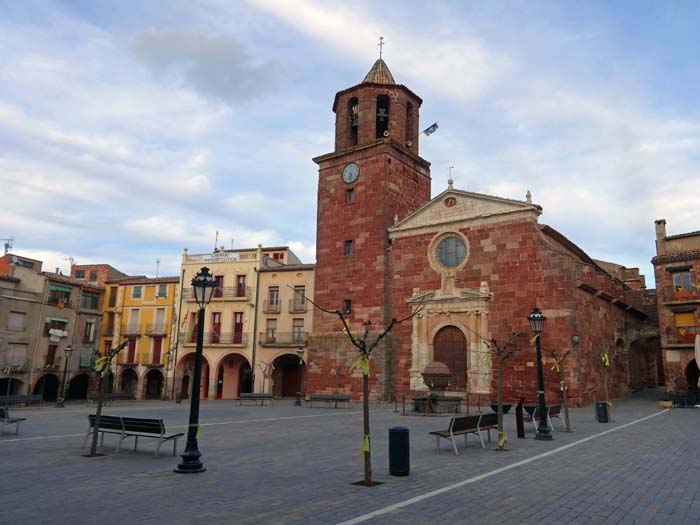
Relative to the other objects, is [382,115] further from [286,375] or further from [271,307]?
→ [286,375]

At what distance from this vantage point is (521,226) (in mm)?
24359

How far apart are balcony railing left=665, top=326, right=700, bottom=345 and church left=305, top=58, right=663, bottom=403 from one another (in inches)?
96.9

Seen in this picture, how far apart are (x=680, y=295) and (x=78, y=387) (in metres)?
41.7

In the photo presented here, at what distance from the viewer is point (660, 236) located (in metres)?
31.0

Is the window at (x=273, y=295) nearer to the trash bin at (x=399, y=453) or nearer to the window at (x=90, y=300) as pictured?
the window at (x=90, y=300)

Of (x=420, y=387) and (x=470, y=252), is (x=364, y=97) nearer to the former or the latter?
(x=470, y=252)

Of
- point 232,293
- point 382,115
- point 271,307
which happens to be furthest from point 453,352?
point 232,293

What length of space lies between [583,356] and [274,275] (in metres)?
21.8

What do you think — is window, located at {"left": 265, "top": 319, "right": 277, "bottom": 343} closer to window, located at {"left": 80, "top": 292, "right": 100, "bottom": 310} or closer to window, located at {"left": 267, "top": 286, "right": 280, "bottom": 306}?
window, located at {"left": 267, "top": 286, "right": 280, "bottom": 306}

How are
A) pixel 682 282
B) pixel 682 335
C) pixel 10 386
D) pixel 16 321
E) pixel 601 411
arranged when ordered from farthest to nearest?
pixel 16 321 → pixel 10 386 → pixel 682 282 → pixel 682 335 → pixel 601 411

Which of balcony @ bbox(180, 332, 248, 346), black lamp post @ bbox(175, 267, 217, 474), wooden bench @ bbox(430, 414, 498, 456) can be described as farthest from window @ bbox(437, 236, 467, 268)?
black lamp post @ bbox(175, 267, 217, 474)

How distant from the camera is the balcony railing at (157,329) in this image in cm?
4047

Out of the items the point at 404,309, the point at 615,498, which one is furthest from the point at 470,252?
the point at 615,498

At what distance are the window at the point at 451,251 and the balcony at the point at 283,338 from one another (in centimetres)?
1263
